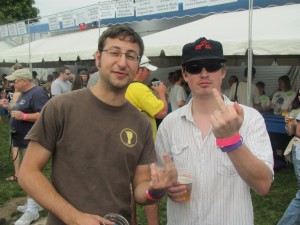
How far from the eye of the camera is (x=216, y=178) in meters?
1.81

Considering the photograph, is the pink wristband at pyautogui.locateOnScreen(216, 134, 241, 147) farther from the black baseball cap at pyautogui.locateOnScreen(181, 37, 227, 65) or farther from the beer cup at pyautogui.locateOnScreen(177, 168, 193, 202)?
the black baseball cap at pyautogui.locateOnScreen(181, 37, 227, 65)

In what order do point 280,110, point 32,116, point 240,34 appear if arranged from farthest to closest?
point 280,110
point 240,34
point 32,116

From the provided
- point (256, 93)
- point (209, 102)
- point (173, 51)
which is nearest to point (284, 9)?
point (256, 93)

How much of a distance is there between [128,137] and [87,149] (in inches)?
8.8

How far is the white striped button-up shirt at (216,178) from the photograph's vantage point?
5.86 feet

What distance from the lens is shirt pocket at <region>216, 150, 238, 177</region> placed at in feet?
5.86

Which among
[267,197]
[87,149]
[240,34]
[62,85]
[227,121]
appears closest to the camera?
[227,121]

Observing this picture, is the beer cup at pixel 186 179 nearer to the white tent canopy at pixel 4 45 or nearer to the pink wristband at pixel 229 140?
the pink wristband at pixel 229 140

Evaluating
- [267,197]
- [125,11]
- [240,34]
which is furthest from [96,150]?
[125,11]

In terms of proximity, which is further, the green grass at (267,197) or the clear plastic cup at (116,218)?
the green grass at (267,197)

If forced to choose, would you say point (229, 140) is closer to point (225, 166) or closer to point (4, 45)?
point (225, 166)

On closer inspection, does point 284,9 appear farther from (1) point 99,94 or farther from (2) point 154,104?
(1) point 99,94

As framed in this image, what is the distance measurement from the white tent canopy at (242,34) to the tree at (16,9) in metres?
19.7

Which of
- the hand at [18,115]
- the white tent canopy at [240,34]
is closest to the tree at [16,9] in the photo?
the white tent canopy at [240,34]
